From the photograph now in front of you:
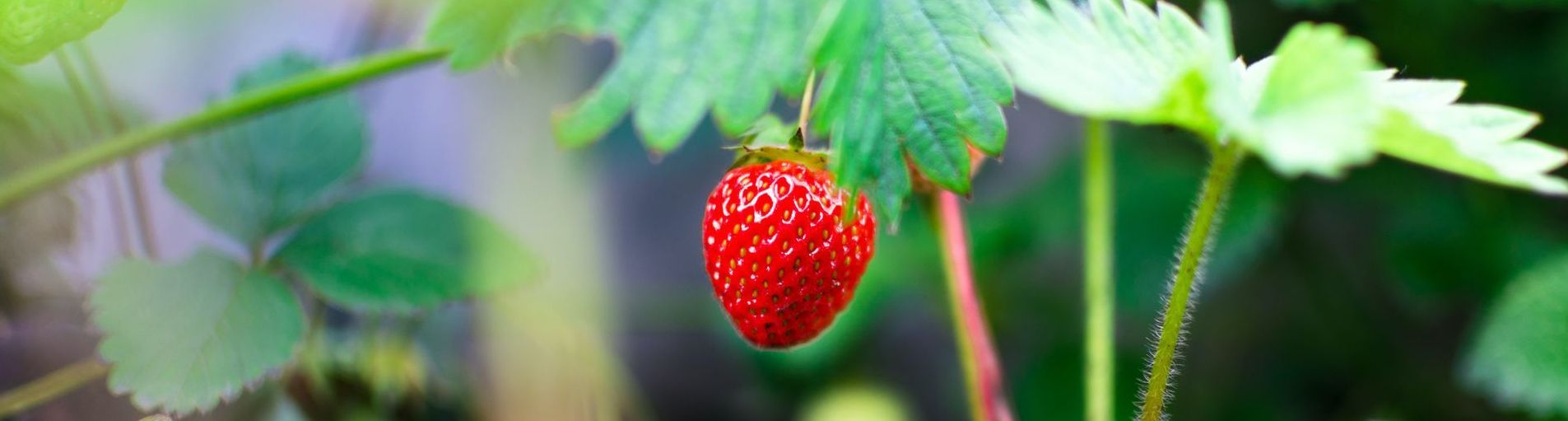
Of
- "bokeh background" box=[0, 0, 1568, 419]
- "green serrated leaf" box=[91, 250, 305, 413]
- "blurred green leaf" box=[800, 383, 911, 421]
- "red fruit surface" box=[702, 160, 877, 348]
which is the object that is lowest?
"blurred green leaf" box=[800, 383, 911, 421]

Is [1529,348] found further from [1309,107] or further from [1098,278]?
[1309,107]

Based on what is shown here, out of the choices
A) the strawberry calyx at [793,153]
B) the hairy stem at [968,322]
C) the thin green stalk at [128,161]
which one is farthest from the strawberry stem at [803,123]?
the thin green stalk at [128,161]

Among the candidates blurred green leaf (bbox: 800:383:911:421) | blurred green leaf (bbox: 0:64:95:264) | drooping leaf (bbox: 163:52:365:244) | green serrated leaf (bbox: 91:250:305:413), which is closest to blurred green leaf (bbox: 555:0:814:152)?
green serrated leaf (bbox: 91:250:305:413)

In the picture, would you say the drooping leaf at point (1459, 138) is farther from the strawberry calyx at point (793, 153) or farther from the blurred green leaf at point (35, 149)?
the blurred green leaf at point (35, 149)

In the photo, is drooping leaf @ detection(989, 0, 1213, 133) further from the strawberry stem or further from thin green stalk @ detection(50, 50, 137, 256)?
thin green stalk @ detection(50, 50, 137, 256)

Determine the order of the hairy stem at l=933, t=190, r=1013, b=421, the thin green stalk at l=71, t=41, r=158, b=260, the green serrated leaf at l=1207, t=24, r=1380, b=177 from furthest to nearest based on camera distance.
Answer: the thin green stalk at l=71, t=41, r=158, b=260
the hairy stem at l=933, t=190, r=1013, b=421
the green serrated leaf at l=1207, t=24, r=1380, b=177

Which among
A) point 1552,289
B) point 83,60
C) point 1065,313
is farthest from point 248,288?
point 1552,289
